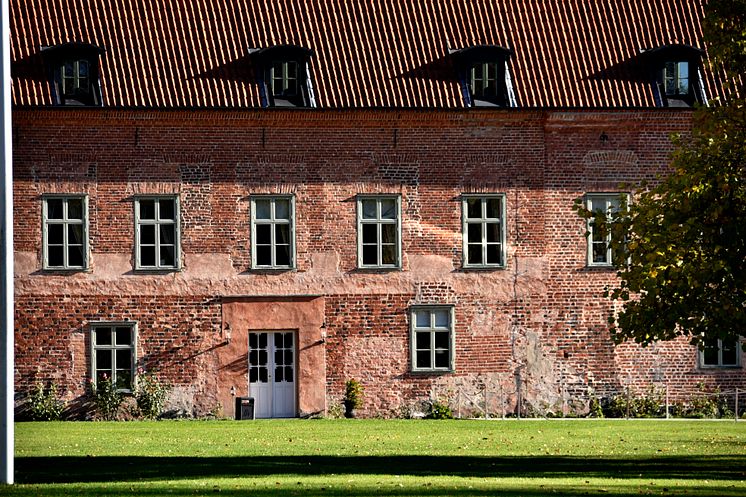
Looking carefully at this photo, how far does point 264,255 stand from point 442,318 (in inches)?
154

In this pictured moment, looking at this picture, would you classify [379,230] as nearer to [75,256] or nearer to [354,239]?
[354,239]

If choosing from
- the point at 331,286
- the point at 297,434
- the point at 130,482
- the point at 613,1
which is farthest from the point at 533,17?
the point at 130,482

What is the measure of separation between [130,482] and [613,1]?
19.3 m

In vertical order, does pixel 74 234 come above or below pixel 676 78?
below

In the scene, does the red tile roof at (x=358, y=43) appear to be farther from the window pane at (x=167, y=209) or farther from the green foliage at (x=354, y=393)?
the green foliage at (x=354, y=393)

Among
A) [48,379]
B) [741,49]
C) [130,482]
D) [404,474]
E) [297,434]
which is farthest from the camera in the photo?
[48,379]

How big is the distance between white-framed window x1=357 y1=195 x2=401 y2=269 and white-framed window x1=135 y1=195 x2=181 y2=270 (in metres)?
3.80

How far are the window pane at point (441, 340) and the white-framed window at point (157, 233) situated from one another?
554 centimetres

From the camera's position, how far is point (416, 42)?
32.4 m

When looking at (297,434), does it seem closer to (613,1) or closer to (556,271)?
(556,271)

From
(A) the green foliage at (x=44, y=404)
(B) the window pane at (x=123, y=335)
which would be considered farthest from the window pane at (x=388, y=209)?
(A) the green foliage at (x=44, y=404)

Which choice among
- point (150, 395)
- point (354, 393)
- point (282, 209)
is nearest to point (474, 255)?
point (354, 393)

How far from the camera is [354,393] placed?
103 feet

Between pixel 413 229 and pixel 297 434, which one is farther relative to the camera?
pixel 413 229
